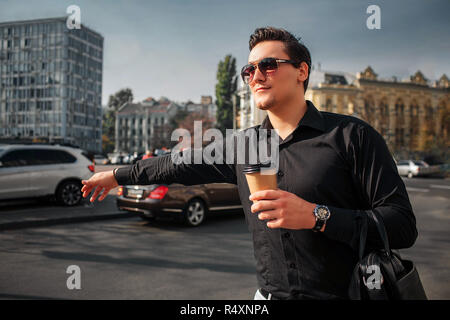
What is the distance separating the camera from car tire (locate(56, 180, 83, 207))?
10.8 m

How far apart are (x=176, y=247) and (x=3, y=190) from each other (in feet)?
20.4

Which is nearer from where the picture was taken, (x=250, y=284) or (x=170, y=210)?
(x=250, y=284)

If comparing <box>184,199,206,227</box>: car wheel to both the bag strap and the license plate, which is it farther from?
the bag strap

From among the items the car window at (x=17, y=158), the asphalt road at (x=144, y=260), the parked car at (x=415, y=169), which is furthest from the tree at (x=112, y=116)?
the asphalt road at (x=144, y=260)

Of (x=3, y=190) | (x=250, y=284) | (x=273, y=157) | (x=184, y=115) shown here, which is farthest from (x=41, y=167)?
(x=184, y=115)

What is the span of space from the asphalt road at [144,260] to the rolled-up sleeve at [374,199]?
3.26 meters

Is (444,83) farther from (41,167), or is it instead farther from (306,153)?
(306,153)

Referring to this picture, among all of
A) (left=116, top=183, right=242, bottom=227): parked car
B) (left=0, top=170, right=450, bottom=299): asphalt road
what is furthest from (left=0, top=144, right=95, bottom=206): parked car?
(left=116, top=183, right=242, bottom=227): parked car

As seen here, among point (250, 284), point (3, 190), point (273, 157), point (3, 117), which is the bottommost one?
point (250, 284)

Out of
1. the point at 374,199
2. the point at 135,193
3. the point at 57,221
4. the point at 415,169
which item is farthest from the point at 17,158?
the point at 415,169

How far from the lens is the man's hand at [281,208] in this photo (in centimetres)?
115

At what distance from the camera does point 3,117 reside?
291 feet

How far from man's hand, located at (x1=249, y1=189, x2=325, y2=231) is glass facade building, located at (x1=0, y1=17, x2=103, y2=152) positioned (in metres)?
93.0

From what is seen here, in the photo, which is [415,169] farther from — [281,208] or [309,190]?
[281,208]
